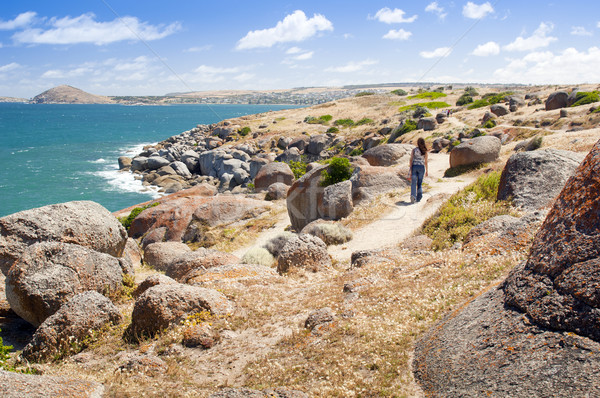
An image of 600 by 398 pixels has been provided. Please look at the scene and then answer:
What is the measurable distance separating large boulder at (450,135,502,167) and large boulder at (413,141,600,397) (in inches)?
729

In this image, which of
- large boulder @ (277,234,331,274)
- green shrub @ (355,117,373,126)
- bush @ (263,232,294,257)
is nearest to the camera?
large boulder @ (277,234,331,274)

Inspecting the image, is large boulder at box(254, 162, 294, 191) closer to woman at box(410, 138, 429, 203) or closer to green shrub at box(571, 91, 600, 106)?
woman at box(410, 138, 429, 203)

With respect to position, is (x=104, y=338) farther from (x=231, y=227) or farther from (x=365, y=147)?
(x=365, y=147)

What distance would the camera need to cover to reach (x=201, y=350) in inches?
287

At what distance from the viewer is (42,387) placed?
16.9ft

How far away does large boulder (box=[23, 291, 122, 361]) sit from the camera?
8250 mm

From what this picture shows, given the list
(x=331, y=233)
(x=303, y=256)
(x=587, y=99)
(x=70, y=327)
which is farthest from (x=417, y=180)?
(x=587, y=99)

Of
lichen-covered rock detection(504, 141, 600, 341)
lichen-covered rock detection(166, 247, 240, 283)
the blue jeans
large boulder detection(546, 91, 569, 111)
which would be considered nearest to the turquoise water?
lichen-covered rock detection(166, 247, 240, 283)

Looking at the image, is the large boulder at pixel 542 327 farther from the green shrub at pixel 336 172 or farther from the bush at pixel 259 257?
the green shrub at pixel 336 172

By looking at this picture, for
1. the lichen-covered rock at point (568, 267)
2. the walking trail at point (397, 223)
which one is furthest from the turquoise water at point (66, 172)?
the lichen-covered rock at point (568, 267)

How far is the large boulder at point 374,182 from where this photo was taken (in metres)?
19.9

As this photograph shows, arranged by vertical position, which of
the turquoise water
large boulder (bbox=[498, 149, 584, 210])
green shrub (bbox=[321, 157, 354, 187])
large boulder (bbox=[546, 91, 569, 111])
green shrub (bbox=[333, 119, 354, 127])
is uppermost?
large boulder (bbox=[546, 91, 569, 111])

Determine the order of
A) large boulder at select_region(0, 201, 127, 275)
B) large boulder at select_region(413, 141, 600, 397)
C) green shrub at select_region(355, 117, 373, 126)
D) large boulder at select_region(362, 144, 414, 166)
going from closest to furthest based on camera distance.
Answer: large boulder at select_region(413, 141, 600, 397)
large boulder at select_region(0, 201, 127, 275)
large boulder at select_region(362, 144, 414, 166)
green shrub at select_region(355, 117, 373, 126)

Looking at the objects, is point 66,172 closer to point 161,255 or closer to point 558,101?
point 161,255
